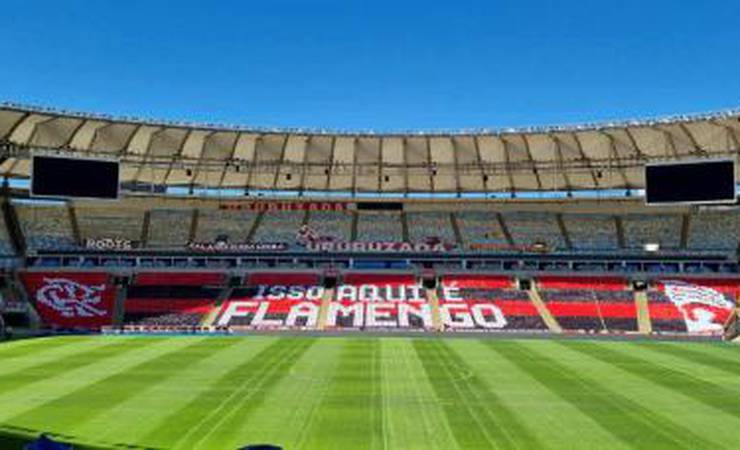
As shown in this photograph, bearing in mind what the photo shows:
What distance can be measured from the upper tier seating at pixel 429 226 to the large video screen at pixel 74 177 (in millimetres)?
23964

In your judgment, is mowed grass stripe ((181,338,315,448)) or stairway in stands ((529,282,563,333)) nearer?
mowed grass stripe ((181,338,315,448))

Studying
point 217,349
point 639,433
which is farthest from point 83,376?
point 639,433

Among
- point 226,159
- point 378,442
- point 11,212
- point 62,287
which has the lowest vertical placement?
point 378,442

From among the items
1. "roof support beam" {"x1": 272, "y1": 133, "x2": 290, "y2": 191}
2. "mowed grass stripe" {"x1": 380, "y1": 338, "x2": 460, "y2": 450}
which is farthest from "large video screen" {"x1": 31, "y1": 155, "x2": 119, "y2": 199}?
"mowed grass stripe" {"x1": 380, "y1": 338, "x2": 460, "y2": 450}

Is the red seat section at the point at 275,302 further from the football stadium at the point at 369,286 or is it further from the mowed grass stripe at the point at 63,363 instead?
the mowed grass stripe at the point at 63,363

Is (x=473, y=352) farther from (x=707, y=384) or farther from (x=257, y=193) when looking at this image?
(x=257, y=193)

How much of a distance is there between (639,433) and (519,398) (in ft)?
17.2

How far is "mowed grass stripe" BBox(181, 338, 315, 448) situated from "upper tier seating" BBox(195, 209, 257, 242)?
1043 inches

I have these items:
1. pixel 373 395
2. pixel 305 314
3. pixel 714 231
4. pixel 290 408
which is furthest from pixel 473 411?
pixel 714 231

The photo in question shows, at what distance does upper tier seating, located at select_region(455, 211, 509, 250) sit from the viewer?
60125mm

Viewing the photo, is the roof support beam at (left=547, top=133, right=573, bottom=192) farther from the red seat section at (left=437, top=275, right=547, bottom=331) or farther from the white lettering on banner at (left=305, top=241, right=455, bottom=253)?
the white lettering on banner at (left=305, top=241, right=455, bottom=253)

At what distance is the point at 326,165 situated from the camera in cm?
5847

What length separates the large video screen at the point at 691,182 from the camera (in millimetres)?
46656

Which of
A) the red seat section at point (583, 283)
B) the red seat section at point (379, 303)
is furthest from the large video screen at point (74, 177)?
the red seat section at point (583, 283)
